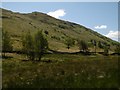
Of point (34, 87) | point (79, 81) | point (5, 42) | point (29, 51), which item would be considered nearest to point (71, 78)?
point (79, 81)

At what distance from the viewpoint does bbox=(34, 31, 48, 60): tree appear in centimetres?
9851

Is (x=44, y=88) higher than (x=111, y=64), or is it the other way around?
(x=111, y=64)

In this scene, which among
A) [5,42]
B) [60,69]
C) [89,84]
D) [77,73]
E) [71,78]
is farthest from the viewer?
[5,42]

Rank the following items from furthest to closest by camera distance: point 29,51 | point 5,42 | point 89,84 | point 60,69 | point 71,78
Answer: point 5,42 → point 29,51 → point 60,69 → point 71,78 → point 89,84

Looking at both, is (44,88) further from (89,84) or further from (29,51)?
(29,51)

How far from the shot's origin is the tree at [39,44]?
323ft

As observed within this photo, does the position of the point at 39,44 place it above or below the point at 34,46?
above

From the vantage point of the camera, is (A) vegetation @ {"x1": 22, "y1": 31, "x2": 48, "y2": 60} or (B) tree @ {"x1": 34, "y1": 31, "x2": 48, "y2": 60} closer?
(A) vegetation @ {"x1": 22, "y1": 31, "x2": 48, "y2": 60}

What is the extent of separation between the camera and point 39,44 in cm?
10625

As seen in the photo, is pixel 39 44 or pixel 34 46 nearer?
pixel 34 46

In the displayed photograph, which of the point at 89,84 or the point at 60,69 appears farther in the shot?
the point at 60,69

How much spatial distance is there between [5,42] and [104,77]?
4238 inches

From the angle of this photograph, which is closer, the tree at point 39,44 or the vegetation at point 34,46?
the vegetation at point 34,46

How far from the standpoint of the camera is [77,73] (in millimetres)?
14555
